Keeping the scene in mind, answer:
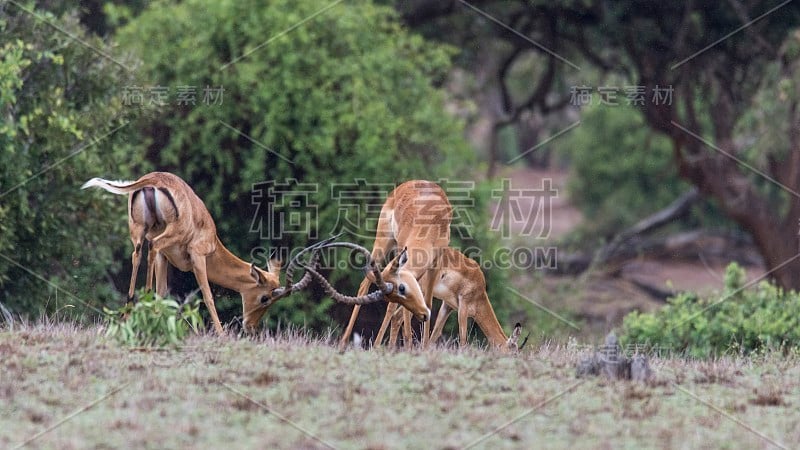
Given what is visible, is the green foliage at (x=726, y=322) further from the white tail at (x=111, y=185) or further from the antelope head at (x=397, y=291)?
the white tail at (x=111, y=185)

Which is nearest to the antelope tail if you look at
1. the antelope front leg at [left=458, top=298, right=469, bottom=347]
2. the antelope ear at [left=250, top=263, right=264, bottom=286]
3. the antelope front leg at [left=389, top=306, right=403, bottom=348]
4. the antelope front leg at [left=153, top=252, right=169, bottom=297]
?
the antelope front leg at [left=153, top=252, right=169, bottom=297]

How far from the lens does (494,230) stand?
15.0m

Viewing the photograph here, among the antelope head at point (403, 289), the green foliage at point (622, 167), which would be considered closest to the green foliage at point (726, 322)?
the antelope head at point (403, 289)

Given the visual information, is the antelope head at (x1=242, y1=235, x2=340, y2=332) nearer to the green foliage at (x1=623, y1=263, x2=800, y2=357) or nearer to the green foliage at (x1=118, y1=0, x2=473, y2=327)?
the green foliage at (x1=118, y1=0, x2=473, y2=327)

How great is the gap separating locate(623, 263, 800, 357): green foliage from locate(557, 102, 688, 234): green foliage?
14.0 m

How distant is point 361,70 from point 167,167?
245cm

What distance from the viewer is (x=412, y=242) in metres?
9.55

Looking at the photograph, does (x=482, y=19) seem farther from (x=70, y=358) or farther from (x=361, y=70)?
(x=70, y=358)

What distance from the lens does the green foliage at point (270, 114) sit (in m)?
13.2

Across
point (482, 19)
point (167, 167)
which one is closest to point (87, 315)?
point (167, 167)

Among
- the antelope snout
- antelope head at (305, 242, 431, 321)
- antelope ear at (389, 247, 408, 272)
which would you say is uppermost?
antelope ear at (389, 247, 408, 272)

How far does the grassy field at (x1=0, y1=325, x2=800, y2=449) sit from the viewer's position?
6191mm

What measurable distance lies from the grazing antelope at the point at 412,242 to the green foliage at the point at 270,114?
2.59m

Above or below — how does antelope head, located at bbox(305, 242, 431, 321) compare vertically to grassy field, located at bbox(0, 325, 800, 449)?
above
